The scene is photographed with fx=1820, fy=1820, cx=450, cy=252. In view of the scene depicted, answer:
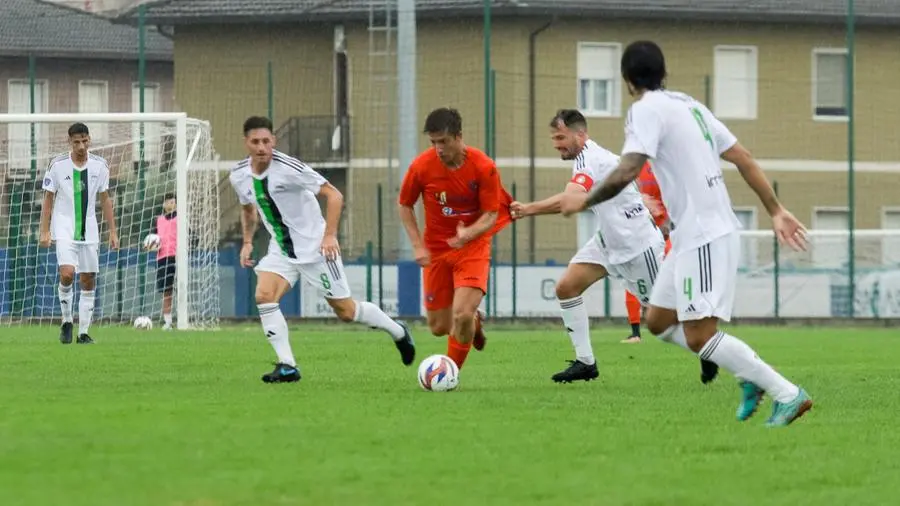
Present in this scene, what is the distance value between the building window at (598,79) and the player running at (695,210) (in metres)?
26.0

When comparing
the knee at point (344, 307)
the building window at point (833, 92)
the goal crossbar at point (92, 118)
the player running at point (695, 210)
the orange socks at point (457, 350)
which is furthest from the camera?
the building window at point (833, 92)

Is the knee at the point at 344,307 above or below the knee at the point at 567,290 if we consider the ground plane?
below

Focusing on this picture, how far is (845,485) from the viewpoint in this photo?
23.9 feet

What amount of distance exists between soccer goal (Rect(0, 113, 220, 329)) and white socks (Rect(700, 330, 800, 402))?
16.2m

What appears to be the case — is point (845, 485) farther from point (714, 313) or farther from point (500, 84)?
point (500, 84)

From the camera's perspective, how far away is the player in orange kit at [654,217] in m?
12.7

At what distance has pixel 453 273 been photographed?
42.2 ft

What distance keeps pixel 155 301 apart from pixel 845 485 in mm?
20020

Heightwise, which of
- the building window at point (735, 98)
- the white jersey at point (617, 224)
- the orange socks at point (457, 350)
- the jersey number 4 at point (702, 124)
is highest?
the building window at point (735, 98)

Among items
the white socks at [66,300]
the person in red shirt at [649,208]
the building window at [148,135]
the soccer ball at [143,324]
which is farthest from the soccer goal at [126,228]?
the person in red shirt at [649,208]

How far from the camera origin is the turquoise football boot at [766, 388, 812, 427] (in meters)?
9.12

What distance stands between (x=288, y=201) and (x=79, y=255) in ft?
23.1

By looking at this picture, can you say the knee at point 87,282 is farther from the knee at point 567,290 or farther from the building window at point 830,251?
the building window at point 830,251

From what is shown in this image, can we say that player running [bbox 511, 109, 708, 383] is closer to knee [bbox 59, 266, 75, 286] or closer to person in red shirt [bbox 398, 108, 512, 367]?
person in red shirt [bbox 398, 108, 512, 367]
